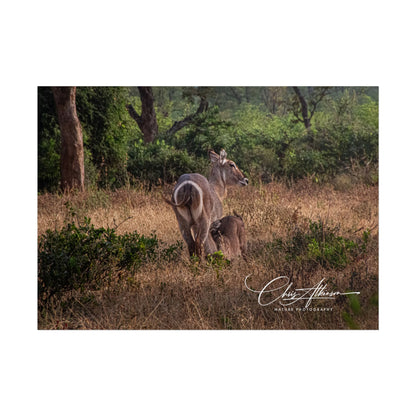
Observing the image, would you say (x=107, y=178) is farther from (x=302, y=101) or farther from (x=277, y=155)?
(x=302, y=101)

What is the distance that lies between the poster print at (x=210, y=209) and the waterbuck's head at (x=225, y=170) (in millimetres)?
19

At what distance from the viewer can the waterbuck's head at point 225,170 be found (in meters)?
7.65

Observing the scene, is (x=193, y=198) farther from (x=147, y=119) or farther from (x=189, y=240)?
(x=147, y=119)

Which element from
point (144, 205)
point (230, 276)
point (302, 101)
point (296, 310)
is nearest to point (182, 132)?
point (144, 205)

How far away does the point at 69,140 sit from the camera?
8.88 metres

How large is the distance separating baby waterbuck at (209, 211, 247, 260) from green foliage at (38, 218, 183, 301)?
76 centimetres

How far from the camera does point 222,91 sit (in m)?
7.10

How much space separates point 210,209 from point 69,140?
9.42ft

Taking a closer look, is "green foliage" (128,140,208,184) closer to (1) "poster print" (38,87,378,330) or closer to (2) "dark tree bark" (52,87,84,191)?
(1) "poster print" (38,87,378,330)

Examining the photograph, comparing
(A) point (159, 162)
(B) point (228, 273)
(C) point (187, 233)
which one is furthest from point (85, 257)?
(A) point (159, 162)

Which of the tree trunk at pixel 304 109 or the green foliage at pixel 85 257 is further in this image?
the tree trunk at pixel 304 109

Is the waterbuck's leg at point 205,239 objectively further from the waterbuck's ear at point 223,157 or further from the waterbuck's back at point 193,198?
the waterbuck's ear at point 223,157
